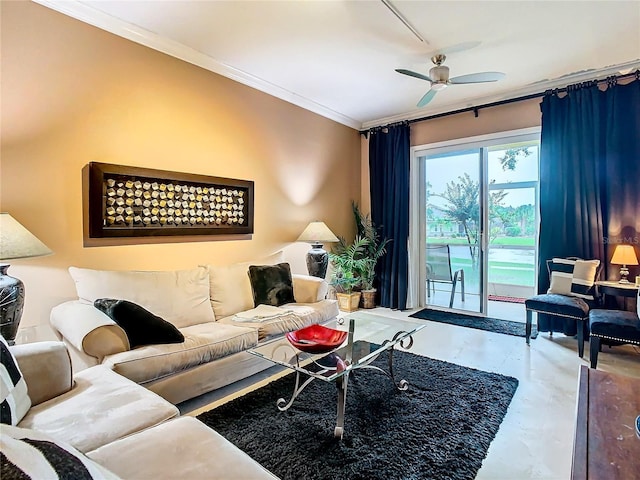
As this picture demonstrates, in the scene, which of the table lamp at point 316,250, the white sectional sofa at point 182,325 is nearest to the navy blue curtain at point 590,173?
the table lamp at point 316,250

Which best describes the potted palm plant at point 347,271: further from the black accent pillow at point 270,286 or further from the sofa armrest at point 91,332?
the sofa armrest at point 91,332

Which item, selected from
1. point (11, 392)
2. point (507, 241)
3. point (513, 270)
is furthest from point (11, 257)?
point (513, 270)

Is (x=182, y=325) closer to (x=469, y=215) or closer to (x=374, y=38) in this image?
(x=374, y=38)

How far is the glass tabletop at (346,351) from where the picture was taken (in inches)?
81.2

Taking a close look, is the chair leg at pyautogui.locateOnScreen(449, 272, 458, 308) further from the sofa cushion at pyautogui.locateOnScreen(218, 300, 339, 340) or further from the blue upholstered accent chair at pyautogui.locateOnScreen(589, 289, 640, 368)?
the sofa cushion at pyautogui.locateOnScreen(218, 300, 339, 340)

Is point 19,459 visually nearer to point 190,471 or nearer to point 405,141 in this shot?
point 190,471

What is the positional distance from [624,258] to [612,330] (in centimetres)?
79

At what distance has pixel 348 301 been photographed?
4.89 meters

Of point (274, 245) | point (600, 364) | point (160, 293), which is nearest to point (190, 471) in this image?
point (160, 293)

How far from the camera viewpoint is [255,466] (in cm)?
115

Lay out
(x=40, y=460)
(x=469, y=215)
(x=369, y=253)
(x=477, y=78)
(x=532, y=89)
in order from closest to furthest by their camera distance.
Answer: (x=40, y=460) < (x=477, y=78) < (x=532, y=89) < (x=469, y=215) < (x=369, y=253)

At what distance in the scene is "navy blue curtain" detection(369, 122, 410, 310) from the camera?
5012 mm

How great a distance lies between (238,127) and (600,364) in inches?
159

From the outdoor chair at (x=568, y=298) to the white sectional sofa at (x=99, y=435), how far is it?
3.28 m
